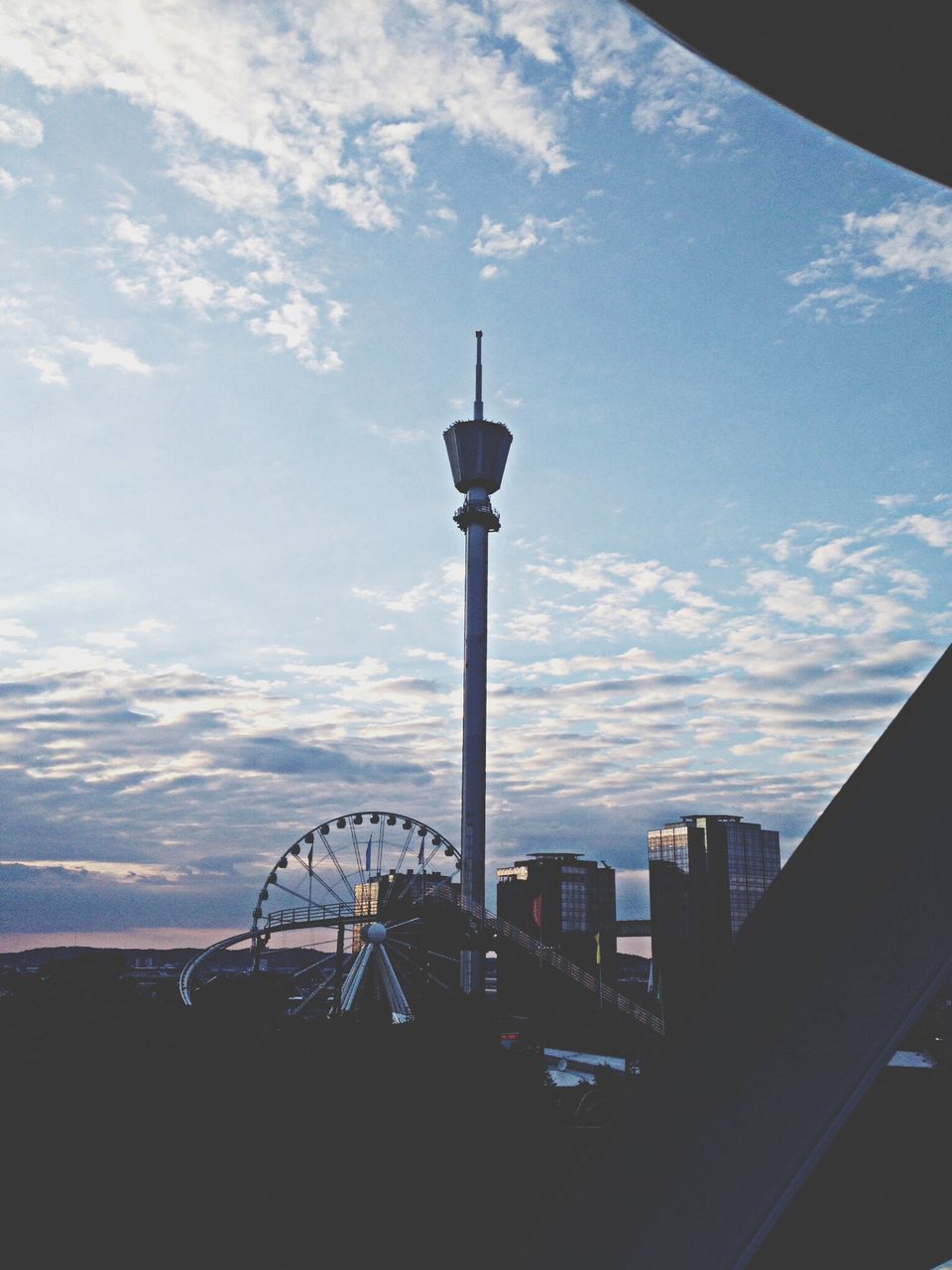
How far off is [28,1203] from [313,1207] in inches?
88.4

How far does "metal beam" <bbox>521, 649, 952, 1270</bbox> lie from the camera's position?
4.71 ft

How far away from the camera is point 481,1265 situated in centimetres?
724

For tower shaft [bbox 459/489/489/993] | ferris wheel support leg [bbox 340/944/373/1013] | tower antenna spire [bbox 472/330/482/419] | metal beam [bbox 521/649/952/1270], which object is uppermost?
tower antenna spire [bbox 472/330/482/419]

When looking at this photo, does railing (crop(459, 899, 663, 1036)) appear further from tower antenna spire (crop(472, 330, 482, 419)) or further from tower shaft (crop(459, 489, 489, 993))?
tower antenna spire (crop(472, 330, 482, 419))

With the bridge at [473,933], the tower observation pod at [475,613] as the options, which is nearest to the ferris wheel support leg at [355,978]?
the bridge at [473,933]

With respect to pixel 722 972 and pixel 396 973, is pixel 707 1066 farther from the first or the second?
pixel 396 973

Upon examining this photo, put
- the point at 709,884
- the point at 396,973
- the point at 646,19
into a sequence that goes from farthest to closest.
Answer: the point at 709,884
the point at 396,973
the point at 646,19

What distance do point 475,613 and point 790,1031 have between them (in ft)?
204

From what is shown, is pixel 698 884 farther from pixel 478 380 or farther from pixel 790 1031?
pixel 790 1031

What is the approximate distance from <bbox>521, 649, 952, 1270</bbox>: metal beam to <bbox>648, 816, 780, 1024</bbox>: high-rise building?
176 feet

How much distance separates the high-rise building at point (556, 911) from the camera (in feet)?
213

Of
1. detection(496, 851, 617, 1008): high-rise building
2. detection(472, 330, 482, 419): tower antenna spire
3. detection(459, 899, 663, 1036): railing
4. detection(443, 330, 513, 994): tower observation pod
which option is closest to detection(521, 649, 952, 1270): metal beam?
detection(459, 899, 663, 1036): railing

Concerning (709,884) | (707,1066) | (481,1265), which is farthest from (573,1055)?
(707,1066)

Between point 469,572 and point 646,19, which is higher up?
point 469,572
